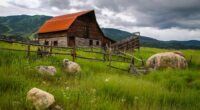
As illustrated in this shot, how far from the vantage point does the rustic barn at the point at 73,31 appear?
36.7 meters

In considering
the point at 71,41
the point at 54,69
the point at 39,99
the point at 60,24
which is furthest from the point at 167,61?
the point at 60,24

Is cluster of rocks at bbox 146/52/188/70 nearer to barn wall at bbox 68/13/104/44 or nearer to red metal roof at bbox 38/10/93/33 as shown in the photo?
red metal roof at bbox 38/10/93/33

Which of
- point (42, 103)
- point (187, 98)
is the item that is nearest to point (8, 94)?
point (42, 103)

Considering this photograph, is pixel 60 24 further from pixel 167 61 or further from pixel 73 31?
pixel 167 61

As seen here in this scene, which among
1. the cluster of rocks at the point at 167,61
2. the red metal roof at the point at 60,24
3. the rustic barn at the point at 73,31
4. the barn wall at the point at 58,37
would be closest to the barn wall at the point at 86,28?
the rustic barn at the point at 73,31

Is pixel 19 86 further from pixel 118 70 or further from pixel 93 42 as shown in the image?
pixel 93 42

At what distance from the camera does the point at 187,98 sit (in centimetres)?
935

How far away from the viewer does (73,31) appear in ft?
121

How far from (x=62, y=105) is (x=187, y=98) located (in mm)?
5138

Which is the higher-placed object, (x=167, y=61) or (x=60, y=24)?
(x=60, y=24)

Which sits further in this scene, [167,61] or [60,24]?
[60,24]

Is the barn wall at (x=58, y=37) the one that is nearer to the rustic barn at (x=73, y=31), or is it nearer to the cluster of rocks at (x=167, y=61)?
the rustic barn at (x=73, y=31)

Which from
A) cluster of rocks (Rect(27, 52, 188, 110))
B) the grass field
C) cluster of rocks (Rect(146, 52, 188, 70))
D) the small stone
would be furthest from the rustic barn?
the small stone

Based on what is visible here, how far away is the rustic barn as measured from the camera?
3672 centimetres
